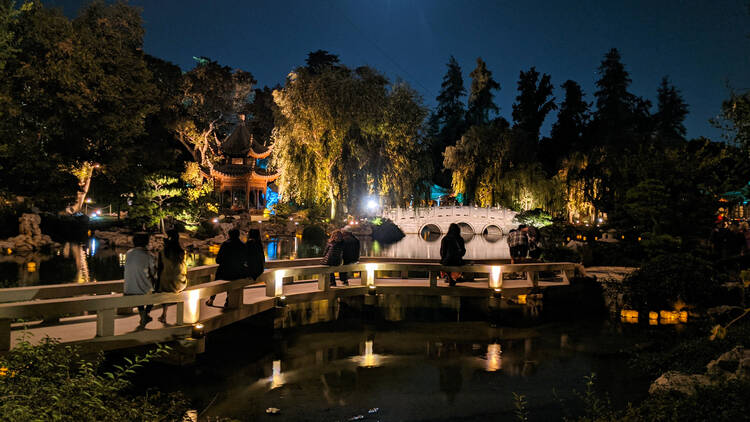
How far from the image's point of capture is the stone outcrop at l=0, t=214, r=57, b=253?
82.8 feet

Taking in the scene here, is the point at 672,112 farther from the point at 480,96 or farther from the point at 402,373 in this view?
the point at 402,373

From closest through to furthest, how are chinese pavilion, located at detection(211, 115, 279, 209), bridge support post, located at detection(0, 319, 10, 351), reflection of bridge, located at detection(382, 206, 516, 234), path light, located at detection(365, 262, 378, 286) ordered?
bridge support post, located at detection(0, 319, 10, 351) < path light, located at detection(365, 262, 378, 286) < reflection of bridge, located at detection(382, 206, 516, 234) < chinese pavilion, located at detection(211, 115, 279, 209)

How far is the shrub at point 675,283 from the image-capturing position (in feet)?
37.0

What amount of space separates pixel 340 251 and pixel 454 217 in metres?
29.3

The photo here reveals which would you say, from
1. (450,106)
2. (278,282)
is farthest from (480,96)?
(278,282)

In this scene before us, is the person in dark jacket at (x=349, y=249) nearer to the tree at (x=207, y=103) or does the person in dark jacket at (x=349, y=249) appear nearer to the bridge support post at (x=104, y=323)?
the bridge support post at (x=104, y=323)

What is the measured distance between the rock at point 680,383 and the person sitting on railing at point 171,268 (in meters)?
6.43

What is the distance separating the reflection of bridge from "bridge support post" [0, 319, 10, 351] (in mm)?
31007

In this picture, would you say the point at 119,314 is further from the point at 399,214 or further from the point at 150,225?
the point at 399,214

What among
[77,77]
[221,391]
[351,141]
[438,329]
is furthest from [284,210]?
[221,391]

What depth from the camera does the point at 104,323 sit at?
6.89 m

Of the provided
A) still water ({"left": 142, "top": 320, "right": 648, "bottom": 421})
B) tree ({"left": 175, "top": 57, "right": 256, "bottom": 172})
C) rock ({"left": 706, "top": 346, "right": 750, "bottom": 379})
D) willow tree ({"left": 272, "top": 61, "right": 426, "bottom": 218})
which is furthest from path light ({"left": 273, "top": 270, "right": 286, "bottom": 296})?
tree ({"left": 175, "top": 57, "right": 256, "bottom": 172})

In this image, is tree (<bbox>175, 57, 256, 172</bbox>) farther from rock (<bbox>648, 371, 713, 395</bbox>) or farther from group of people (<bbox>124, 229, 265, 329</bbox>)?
rock (<bbox>648, 371, 713, 395</bbox>)

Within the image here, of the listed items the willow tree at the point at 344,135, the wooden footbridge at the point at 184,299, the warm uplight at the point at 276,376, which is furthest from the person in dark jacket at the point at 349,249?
the willow tree at the point at 344,135
